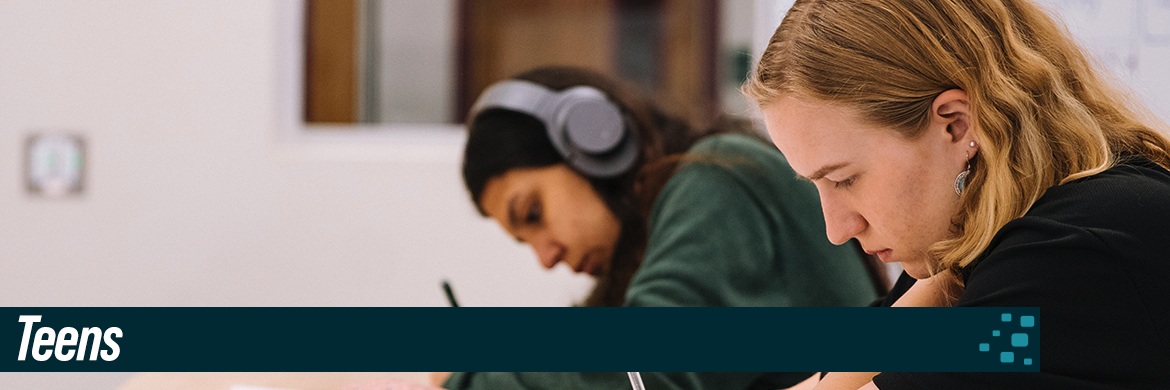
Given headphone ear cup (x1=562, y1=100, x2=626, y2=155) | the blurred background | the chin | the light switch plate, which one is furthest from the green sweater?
the light switch plate

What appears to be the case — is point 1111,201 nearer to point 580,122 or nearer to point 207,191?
point 580,122

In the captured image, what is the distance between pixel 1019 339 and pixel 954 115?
0.46ft

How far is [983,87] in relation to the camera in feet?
1.69

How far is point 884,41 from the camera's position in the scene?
525 millimetres

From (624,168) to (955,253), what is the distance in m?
0.56

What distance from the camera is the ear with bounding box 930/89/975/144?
1.70 ft

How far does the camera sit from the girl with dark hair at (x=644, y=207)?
839 mm

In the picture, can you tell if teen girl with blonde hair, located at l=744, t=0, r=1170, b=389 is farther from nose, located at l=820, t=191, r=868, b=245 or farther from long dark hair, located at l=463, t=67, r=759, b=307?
long dark hair, located at l=463, t=67, r=759, b=307

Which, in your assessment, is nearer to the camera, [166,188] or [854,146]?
[854,146]

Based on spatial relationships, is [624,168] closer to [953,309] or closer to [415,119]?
[953,309]

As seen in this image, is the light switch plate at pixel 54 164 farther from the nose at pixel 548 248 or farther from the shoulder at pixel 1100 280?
the shoulder at pixel 1100 280

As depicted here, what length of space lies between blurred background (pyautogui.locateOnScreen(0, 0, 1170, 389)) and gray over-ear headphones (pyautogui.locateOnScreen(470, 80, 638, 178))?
795 millimetres

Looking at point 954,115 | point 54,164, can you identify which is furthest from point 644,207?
point 54,164

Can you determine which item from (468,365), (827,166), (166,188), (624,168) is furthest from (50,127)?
(827,166)
